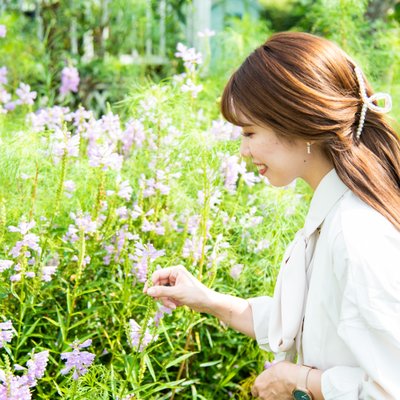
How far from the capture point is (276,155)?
2.06 metres

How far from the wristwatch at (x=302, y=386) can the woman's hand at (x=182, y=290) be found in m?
0.41

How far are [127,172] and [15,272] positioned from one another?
2.26 ft

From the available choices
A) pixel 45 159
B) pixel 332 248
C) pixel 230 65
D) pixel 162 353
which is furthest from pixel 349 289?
pixel 230 65

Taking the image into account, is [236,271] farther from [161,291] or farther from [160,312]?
[161,291]

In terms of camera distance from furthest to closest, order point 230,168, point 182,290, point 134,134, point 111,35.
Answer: point 111,35, point 134,134, point 230,168, point 182,290

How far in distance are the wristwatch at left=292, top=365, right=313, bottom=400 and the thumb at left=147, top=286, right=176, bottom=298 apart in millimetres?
441

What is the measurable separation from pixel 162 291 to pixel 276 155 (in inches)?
19.3

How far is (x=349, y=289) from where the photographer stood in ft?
5.91

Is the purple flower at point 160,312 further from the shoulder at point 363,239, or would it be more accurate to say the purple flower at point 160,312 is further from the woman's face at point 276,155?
the shoulder at point 363,239

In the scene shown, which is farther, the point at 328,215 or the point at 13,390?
the point at 328,215

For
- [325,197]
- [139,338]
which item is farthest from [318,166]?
[139,338]

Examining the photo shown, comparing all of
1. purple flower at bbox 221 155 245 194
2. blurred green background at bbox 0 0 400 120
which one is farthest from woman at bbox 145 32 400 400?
blurred green background at bbox 0 0 400 120

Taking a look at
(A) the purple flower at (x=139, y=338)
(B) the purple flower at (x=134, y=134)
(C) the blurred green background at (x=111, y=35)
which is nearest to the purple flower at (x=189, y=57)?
(B) the purple flower at (x=134, y=134)

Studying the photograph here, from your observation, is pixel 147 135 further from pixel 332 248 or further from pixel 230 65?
pixel 230 65
